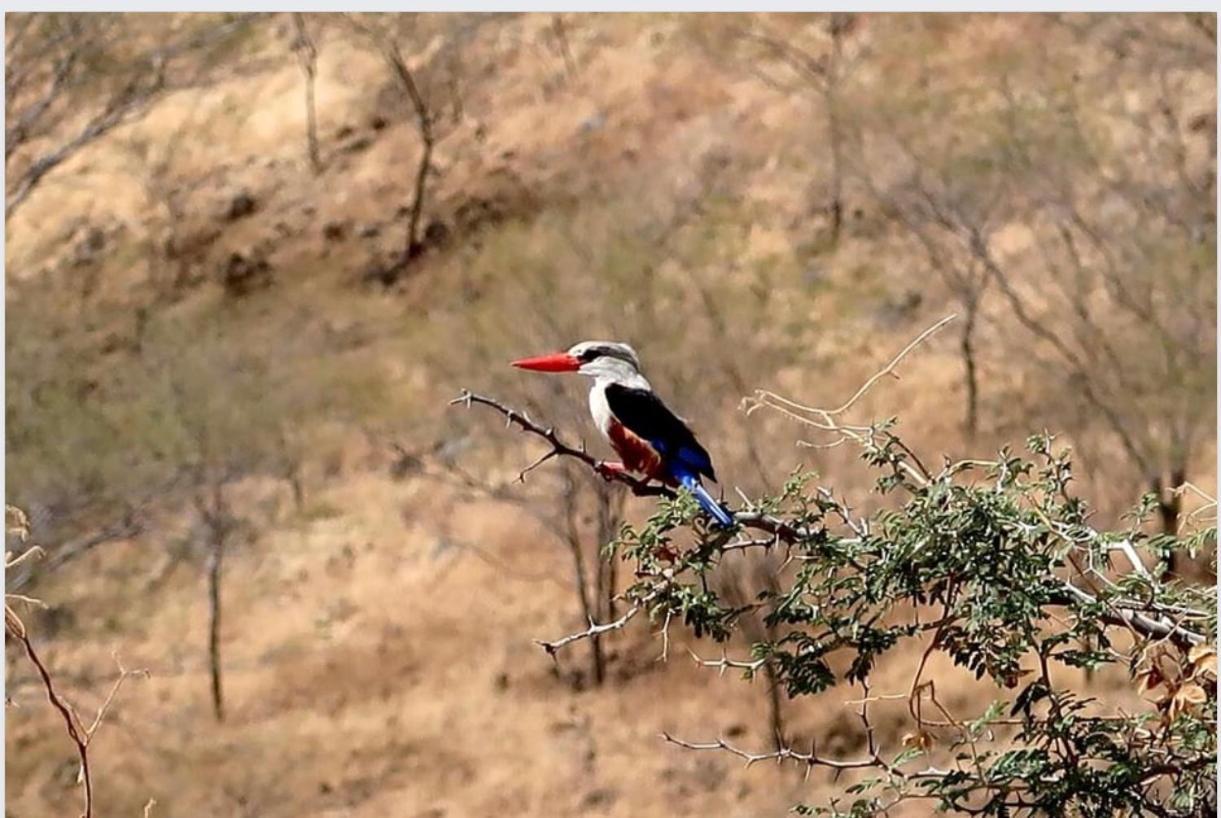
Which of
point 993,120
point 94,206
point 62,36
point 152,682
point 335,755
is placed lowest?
point 335,755

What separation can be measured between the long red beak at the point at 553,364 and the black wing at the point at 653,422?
0.19ft

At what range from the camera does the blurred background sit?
22.8 ft

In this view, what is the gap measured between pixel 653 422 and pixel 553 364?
150mm

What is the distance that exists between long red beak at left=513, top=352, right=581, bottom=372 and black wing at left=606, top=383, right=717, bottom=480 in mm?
58

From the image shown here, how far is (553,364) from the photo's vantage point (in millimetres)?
1708

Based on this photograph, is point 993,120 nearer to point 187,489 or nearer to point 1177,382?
point 1177,382

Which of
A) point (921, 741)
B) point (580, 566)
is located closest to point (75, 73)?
point (580, 566)

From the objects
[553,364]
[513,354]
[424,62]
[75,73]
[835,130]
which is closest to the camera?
[553,364]

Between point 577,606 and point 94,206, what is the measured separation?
7474 mm

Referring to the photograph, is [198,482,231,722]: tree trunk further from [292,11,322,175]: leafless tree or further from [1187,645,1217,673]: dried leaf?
[1187,645,1217,673]: dried leaf

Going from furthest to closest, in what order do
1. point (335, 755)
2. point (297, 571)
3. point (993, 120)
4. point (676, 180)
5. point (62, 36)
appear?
point (676, 180) < point (993, 120) < point (297, 571) < point (335, 755) < point (62, 36)

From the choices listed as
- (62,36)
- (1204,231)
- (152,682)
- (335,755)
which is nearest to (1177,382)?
(1204,231)

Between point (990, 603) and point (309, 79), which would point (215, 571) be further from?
point (990, 603)

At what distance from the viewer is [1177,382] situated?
6.82m
